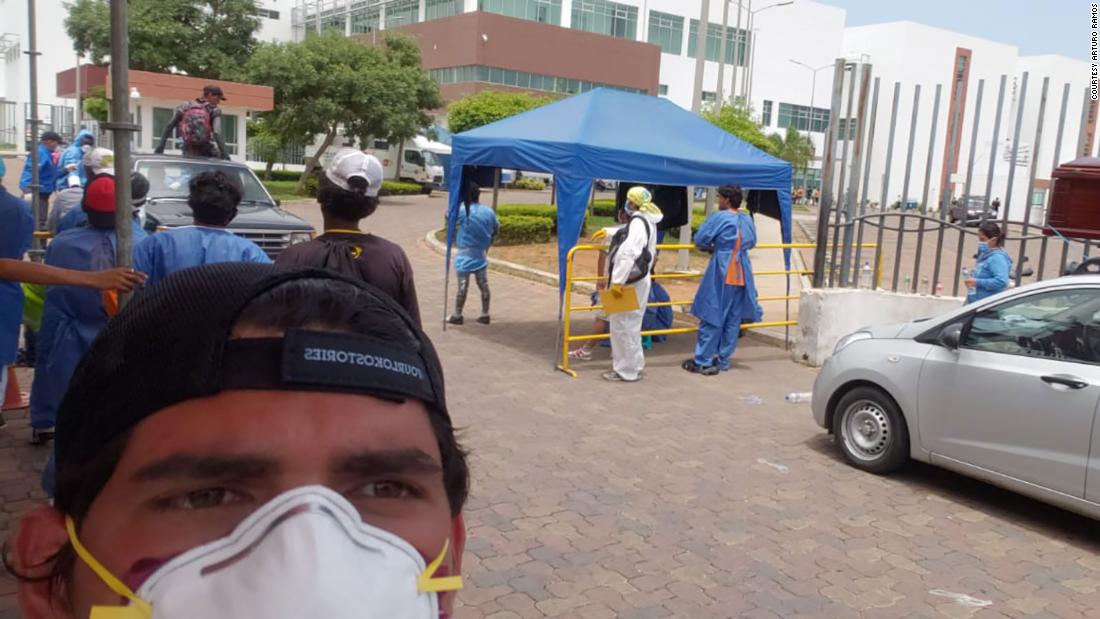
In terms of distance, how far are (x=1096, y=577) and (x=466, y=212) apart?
7615 mm

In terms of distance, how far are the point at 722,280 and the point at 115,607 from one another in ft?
28.2

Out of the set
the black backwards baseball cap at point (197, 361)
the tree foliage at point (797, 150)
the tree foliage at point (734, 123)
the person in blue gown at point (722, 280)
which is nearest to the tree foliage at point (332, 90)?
the tree foliage at point (734, 123)

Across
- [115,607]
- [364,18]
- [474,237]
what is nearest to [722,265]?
[474,237]

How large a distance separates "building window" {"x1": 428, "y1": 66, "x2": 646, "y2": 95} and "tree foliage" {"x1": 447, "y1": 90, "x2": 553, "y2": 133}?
41.1ft

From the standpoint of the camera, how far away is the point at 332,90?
1277 inches

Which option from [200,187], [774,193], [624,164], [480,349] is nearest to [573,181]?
[624,164]

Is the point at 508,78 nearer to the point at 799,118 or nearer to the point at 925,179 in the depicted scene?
the point at 799,118

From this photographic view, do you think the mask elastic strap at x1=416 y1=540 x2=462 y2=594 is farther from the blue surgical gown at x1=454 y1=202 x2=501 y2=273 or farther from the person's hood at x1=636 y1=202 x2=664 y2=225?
the blue surgical gown at x1=454 y1=202 x2=501 y2=273

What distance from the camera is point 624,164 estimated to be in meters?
9.02

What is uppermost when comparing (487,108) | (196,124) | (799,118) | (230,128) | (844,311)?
(799,118)

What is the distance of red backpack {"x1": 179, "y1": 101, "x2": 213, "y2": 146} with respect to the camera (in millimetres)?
10828

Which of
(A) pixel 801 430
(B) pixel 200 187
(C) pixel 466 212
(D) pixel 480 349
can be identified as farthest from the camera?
(C) pixel 466 212

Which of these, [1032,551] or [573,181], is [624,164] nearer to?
[573,181]

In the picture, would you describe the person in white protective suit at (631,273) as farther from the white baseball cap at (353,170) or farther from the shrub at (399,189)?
the shrub at (399,189)
